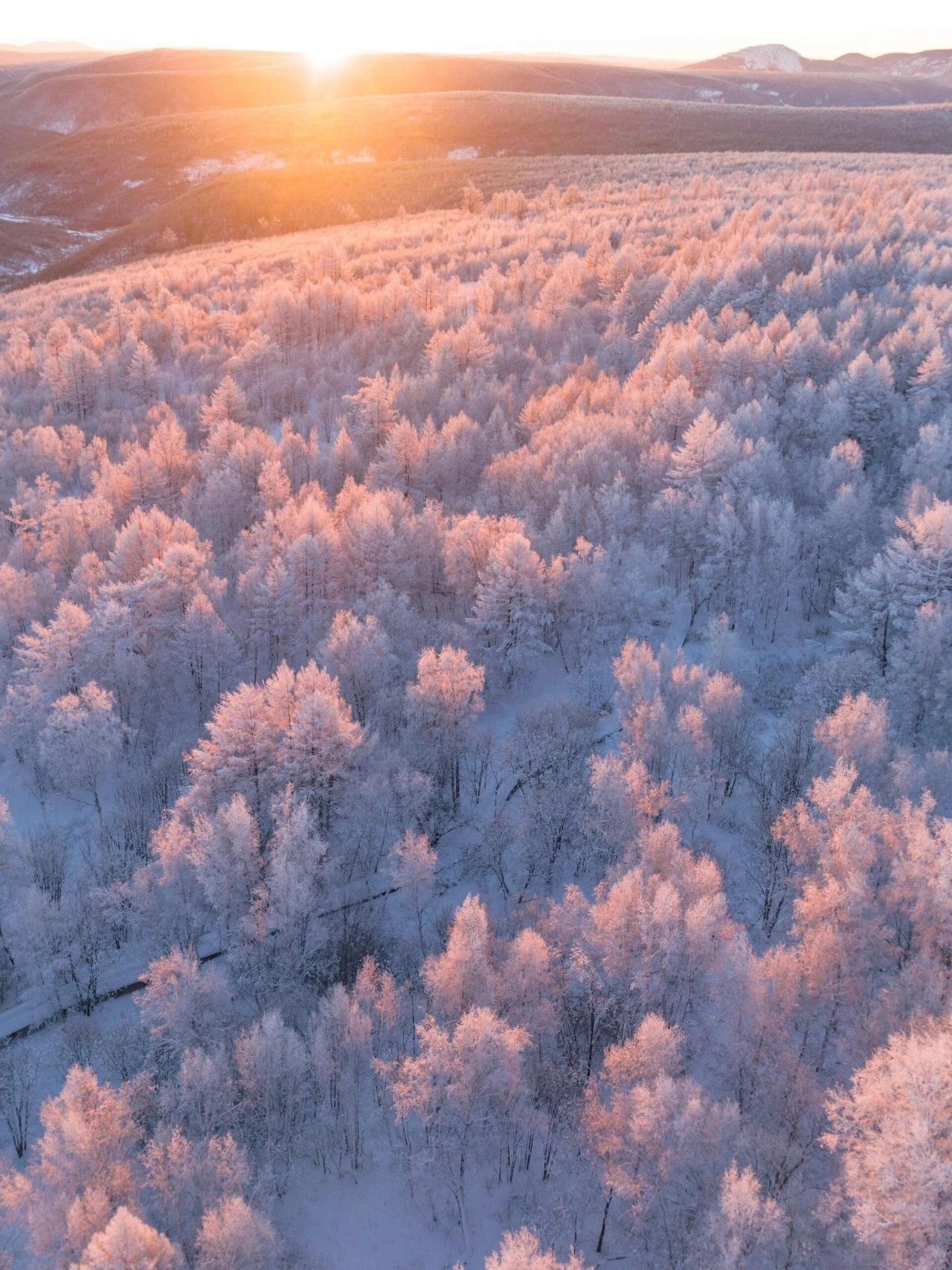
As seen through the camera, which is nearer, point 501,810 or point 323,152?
point 501,810

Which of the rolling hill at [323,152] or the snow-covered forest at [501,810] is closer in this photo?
the snow-covered forest at [501,810]

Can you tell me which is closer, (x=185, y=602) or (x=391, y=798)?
(x=391, y=798)

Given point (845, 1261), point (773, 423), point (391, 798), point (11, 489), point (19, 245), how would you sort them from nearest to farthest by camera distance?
point (845, 1261) < point (391, 798) < point (773, 423) < point (11, 489) < point (19, 245)

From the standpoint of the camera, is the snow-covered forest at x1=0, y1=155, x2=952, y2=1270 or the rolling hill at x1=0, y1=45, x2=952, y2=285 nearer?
the snow-covered forest at x1=0, y1=155, x2=952, y2=1270

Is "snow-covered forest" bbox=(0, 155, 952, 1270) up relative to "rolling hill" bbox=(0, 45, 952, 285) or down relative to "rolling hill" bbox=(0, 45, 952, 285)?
down

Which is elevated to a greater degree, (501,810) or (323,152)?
(323,152)

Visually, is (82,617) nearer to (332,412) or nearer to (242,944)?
(242,944)

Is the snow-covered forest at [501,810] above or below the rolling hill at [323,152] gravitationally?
below


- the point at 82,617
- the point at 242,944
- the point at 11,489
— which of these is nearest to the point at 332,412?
the point at 11,489
